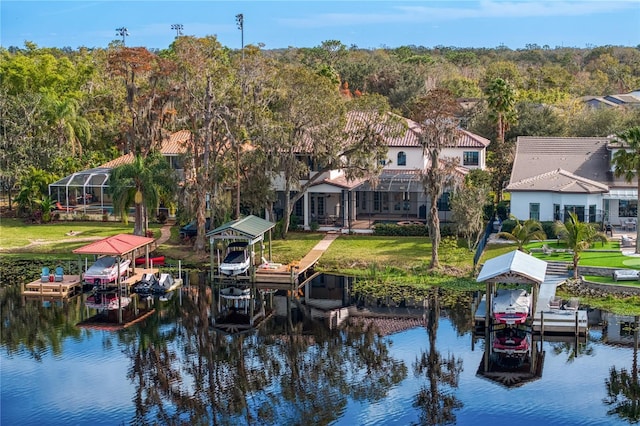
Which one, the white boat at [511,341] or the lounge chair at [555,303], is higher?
the lounge chair at [555,303]

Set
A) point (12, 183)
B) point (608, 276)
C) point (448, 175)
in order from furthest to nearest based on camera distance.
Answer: point (12, 183) < point (448, 175) < point (608, 276)

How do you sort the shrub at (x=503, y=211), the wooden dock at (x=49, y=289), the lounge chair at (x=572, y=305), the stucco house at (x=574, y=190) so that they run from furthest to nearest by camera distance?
the shrub at (x=503, y=211) < the stucco house at (x=574, y=190) < the wooden dock at (x=49, y=289) < the lounge chair at (x=572, y=305)

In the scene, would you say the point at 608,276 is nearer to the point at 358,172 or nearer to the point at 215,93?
the point at 358,172

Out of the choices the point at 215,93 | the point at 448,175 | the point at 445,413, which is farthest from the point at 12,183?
the point at 445,413

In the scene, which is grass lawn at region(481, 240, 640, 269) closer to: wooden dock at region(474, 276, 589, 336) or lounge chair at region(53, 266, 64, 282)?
wooden dock at region(474, 276, 589, 336)

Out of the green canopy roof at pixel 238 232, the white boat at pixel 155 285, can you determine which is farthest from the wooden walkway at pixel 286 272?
the white boat at pixel 155 285

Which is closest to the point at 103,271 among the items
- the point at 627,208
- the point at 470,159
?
the point at 470,159

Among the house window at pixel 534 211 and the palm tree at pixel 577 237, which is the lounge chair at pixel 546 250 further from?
the house window at pixel 534 211
